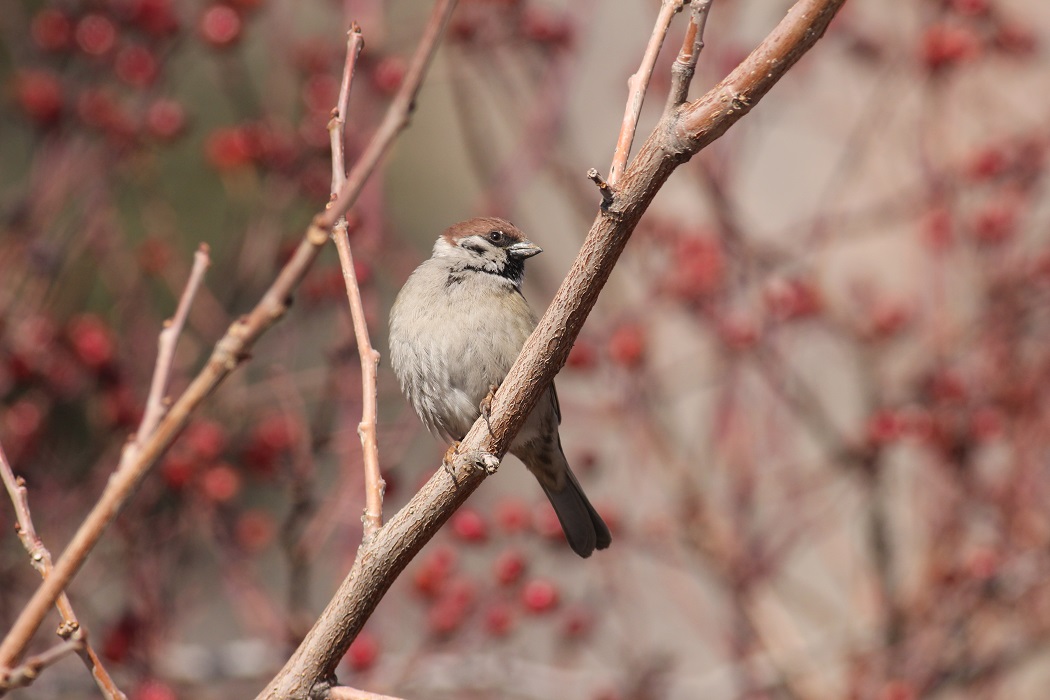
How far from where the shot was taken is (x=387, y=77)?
379cm

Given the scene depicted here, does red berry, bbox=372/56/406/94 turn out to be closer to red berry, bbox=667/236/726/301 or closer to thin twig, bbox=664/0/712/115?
red berry, bbox=667/236/726/301

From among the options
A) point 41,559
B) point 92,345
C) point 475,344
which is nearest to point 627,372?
point 475,344

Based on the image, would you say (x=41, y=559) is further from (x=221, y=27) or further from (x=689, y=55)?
(x=221, y=27)

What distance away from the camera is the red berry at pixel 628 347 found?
3.80m

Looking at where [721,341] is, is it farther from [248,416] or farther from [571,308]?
[571,308]

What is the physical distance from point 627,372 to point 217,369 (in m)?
3.01

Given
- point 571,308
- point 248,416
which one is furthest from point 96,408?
point 571,308

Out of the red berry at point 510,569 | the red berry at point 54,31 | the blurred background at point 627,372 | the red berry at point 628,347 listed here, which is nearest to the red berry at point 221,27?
the blurred background at point 627,372

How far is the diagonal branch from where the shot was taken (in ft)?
5.04

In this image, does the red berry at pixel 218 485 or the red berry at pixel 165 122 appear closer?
the red berry at pixel 218 485

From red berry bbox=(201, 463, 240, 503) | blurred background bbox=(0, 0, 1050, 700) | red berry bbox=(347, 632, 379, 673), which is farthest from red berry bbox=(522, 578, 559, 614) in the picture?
red berry bbox=(201, 463, 240, 503)

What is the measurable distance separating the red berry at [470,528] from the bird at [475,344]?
0.43 metres

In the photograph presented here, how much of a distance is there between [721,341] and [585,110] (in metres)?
2.29

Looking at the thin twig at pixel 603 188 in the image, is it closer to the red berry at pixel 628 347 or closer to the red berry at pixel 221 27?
the red berry at pixel 628 347
